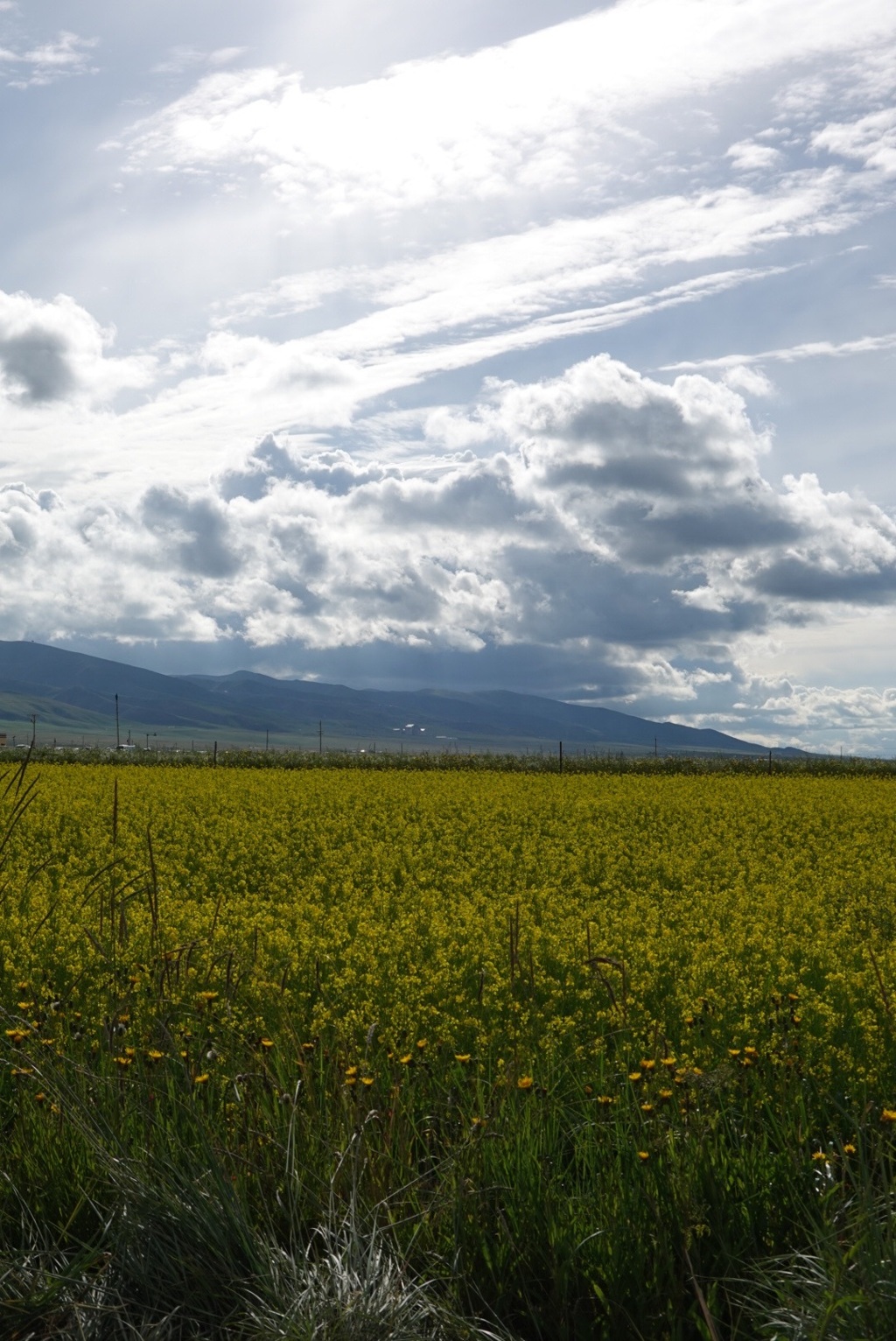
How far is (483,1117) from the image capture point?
15.4 ft

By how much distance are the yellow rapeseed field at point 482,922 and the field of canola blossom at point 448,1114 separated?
0.06 m

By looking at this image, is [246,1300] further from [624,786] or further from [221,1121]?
[624,786]

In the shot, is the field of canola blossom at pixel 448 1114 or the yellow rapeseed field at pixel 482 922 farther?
the yellow rapeseed field at pixel 482 922

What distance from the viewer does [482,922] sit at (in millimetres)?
10797

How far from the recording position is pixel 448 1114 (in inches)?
216

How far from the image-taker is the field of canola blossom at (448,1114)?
3.94 m

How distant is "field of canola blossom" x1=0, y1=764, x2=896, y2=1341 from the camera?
394 cm

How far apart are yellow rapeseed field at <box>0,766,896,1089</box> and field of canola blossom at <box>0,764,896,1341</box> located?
0.06m

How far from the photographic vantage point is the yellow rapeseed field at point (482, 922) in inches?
284

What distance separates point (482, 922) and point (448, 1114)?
17.5 ft

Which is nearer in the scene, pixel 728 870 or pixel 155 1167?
pixel 155 1167

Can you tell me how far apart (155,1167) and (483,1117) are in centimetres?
136

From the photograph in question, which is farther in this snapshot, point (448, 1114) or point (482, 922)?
point (482, 922)

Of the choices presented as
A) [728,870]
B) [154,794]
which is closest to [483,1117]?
[728,870]
